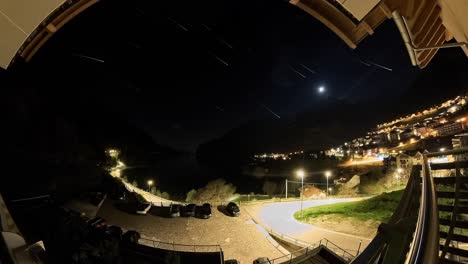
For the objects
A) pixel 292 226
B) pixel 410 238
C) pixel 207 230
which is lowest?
pixel 207 230

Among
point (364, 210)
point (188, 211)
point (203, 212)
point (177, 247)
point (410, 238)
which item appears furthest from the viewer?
point (364, 210)

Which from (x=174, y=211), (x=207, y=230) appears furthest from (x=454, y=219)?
(x=174, y=211)

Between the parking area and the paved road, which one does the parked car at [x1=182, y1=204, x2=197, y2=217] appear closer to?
the parking area

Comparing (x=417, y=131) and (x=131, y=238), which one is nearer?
(x=131, y=238)

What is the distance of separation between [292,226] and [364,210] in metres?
6.93

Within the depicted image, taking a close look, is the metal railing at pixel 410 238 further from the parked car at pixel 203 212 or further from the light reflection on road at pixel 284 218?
the parked car at pixel 203 212

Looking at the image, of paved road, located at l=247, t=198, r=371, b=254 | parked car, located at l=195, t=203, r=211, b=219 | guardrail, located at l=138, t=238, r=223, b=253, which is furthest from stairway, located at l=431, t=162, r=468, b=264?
parked car, located at l=195, t=203, r=211, b=219

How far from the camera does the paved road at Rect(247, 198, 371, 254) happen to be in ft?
49.2

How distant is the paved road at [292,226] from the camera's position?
15.0 meters

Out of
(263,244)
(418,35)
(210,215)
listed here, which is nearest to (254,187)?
(210,215)

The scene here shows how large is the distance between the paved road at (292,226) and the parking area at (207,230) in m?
2.11

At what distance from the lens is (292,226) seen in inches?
723

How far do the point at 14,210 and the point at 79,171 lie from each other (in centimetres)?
2255

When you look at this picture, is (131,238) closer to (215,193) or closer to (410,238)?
(410,238)
